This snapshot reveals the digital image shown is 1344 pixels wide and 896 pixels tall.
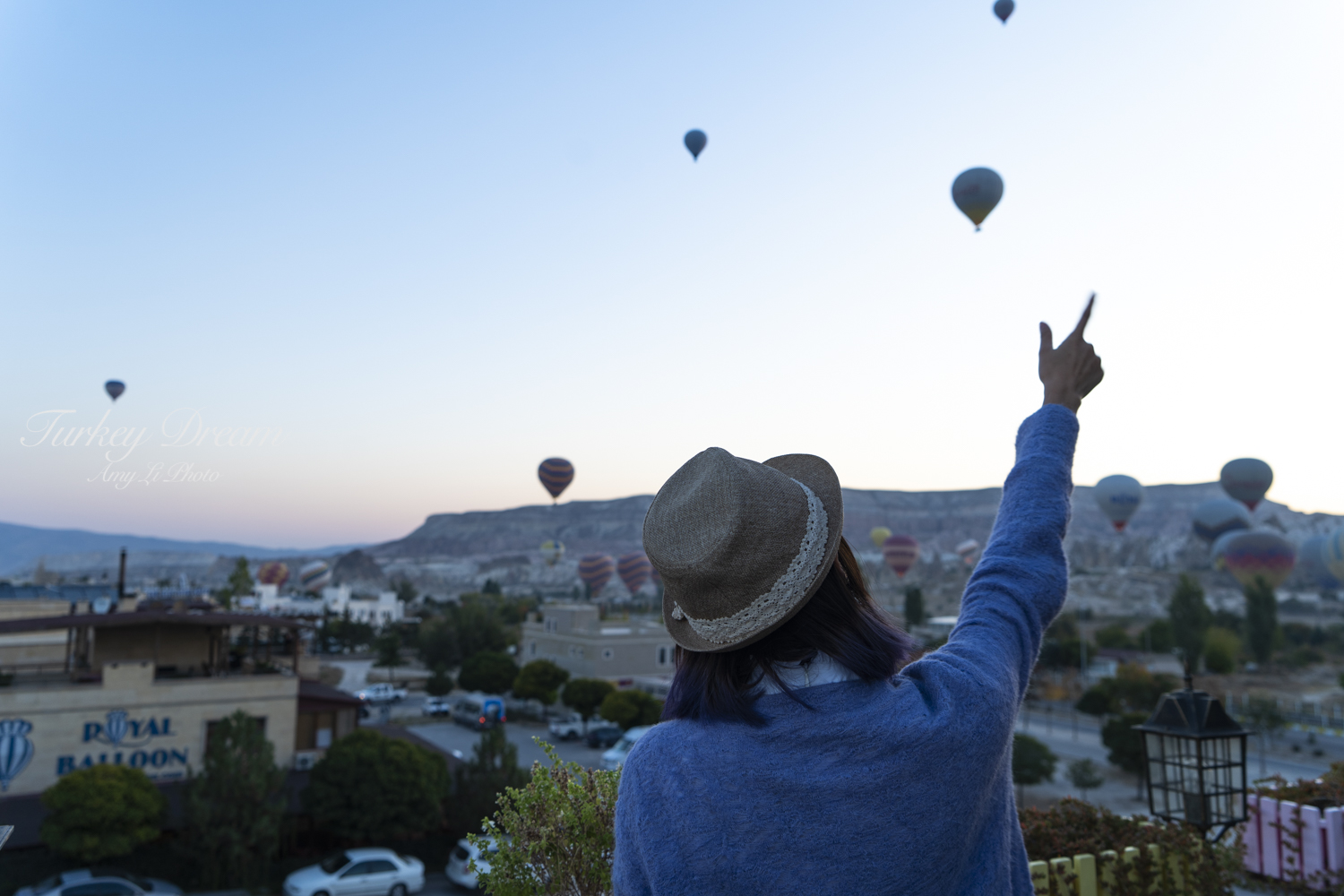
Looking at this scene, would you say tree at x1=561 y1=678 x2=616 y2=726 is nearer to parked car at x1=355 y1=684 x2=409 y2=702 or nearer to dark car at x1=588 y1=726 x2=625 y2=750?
dark car at x1=588 y1=726 x2=625 y2=750

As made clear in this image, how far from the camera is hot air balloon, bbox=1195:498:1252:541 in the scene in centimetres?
4756

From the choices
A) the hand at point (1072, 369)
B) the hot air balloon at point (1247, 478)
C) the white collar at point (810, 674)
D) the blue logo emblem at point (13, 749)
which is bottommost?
the blue logo emblem at point (13, 749)

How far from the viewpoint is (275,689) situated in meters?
17.2

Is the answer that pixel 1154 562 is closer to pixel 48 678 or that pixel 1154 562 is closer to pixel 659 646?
pixel 659 646

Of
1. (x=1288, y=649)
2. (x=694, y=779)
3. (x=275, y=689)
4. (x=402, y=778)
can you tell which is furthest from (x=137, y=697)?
(x=1288, y=649)

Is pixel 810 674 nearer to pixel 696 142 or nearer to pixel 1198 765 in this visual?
pixel 1198 765

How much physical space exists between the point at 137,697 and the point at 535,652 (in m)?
23.4

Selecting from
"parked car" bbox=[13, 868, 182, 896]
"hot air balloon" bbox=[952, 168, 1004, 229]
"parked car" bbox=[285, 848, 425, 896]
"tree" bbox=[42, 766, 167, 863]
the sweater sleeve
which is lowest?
"parked car" bbox=[285, 848, 425, 896]

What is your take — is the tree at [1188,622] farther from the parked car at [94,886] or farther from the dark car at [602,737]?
the parked car at [94,886]

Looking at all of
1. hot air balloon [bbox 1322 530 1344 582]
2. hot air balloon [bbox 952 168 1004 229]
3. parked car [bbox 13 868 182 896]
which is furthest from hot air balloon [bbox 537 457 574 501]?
hot air balloon [bbox 1322 530 1344 582]

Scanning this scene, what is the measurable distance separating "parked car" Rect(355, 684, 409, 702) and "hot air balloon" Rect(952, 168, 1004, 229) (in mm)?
29110

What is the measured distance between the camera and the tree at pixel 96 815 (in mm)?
13180

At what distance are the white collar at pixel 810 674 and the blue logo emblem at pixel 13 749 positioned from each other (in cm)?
1867

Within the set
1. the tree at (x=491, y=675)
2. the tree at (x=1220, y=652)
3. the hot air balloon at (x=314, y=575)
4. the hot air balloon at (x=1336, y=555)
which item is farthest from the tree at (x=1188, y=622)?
the hot air balloon at (x=314, y=575)
